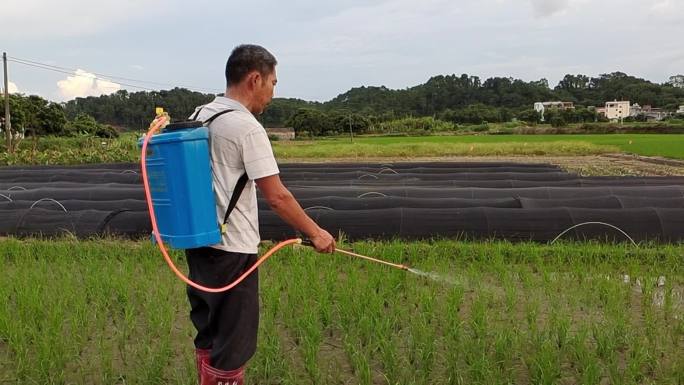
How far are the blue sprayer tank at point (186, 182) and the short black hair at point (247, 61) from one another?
225mm

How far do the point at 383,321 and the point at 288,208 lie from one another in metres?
1.22

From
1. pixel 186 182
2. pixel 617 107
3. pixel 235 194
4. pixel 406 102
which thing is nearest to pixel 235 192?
pixel 235 194

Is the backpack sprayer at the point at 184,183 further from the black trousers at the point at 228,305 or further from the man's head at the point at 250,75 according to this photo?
the man's head at the point at 250,75

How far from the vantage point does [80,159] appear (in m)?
16.6

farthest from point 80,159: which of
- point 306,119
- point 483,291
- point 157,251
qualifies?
point 306,119

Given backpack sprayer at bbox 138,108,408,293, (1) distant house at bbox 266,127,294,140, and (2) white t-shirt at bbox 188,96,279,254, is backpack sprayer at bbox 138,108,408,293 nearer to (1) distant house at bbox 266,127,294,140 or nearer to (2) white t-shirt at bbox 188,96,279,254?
(2) white t-shirt at bbox 188,96,279,254

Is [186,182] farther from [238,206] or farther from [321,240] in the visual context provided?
[321,240]

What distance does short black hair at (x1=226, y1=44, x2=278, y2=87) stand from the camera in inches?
72.0

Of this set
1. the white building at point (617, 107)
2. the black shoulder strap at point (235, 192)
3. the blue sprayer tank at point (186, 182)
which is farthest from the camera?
the white building at point (617, 107)

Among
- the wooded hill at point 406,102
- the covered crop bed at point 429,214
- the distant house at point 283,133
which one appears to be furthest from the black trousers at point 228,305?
the distant house at point 283,133

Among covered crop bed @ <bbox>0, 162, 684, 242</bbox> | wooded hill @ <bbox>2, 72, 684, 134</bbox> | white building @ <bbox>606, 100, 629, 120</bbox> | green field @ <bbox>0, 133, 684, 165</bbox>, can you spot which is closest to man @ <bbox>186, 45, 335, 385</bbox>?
covered crop bed @ <bbox>0, 162, 684, 242</bbox>

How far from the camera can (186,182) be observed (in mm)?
1747

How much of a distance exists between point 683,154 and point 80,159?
60.4ft

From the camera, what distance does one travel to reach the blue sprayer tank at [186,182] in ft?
5.69
